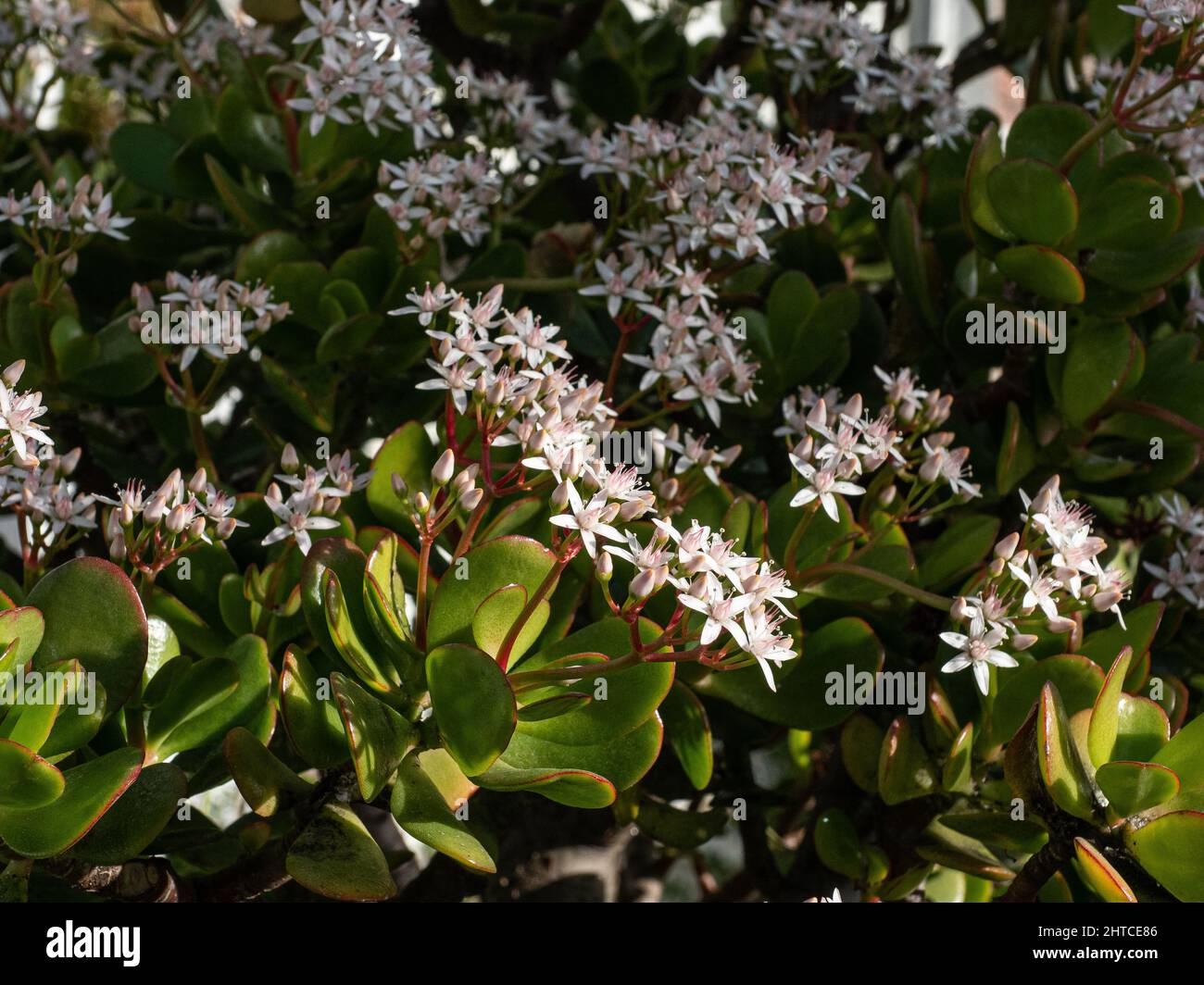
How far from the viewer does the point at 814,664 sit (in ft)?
2.78

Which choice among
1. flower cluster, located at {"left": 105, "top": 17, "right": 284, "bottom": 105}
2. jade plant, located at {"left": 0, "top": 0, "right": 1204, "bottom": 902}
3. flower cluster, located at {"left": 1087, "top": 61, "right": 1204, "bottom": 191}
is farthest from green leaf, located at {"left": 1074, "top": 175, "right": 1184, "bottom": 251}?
flower cluster, located at {"left": 105, "top": 17, "right": 284, "bottom": 105}

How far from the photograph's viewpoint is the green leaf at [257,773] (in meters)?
0.72

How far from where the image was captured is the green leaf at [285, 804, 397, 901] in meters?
0.68

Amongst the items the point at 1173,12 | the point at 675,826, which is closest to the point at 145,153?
the point at 675,826

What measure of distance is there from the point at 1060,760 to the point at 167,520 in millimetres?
553

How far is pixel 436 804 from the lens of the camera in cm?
70

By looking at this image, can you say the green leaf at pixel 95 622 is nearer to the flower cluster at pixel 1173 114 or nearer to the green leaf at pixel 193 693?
the green leaf at pixel 193 693

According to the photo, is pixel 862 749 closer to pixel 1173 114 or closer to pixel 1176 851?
pixel 1176 851

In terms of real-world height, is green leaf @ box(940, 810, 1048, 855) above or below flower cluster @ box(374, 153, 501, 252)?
below

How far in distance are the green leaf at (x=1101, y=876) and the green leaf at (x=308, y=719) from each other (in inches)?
17.0

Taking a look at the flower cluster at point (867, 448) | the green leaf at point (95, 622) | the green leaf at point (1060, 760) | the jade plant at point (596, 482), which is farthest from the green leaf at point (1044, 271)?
the green leaf at point (95, 622)

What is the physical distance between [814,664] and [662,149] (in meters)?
0.45

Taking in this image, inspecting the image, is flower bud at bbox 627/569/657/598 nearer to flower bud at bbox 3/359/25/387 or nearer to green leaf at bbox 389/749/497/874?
green leaf at bbox 389/749/497/874

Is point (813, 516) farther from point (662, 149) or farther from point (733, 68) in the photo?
point (733, 68)
